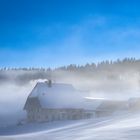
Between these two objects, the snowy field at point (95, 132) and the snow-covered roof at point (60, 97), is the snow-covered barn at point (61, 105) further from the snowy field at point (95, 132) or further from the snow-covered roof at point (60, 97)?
the snowy field at point (95, 132)

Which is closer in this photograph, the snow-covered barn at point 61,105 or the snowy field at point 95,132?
the snowy field at point 95,132

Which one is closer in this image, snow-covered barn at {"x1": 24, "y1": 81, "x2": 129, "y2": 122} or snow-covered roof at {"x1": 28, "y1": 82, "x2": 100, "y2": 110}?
snow-covered barn at {"x1": 24, "y1": 81, "x2": 129, "y2": 122}

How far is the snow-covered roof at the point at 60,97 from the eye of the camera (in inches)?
2361

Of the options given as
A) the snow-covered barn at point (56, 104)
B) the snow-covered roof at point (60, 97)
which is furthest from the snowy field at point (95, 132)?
the snow-covered roof at point (60, 97)

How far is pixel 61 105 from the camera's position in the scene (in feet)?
195

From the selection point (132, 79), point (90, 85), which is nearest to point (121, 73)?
point (132, 79)

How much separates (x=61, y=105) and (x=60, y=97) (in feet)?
8.64

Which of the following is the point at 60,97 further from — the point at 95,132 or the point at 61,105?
the point at 95,132

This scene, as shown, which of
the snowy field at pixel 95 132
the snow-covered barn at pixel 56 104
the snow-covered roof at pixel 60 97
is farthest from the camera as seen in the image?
the snow-covered roof at pixel 60 97

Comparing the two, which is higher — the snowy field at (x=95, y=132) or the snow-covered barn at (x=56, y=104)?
the snow-covered barn at (x=56, y=104)

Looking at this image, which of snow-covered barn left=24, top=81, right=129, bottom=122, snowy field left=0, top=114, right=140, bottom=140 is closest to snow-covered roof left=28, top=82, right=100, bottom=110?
snow-covered barn left=24, top=81, right=129, bottom=122

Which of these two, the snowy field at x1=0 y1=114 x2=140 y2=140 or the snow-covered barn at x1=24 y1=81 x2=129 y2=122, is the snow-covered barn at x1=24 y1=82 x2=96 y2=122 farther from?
the snowy field at x1=0 y1=114 x2=140 y2=140

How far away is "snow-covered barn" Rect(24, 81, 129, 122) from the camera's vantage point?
59.1 m

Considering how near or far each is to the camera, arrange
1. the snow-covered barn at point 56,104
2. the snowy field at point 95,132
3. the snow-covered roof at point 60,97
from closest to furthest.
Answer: the snowy field at point 95,132
the snow-covered barn at point 56,104
the snow-covered roof at point 60,97
